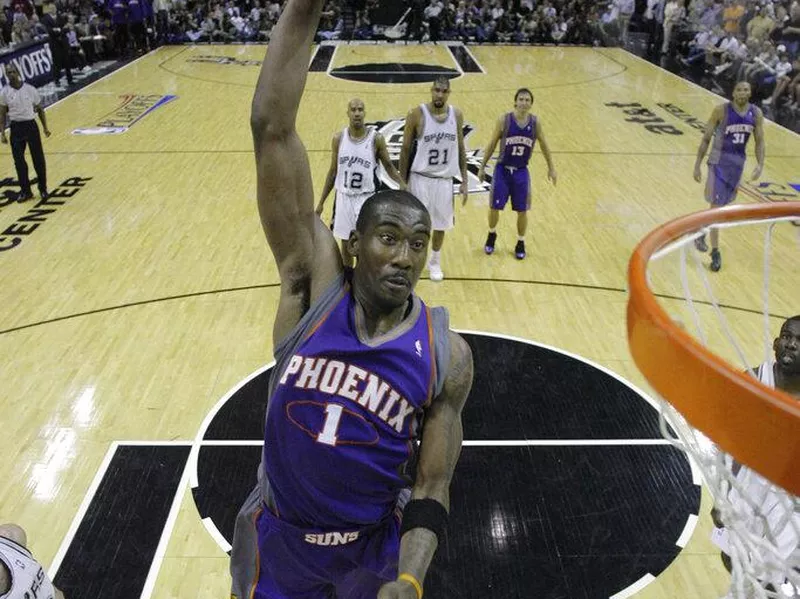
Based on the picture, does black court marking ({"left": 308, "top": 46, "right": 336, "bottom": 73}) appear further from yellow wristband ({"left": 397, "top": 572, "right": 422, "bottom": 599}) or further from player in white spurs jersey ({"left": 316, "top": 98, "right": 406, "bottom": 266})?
yellow wristband ({"left": 397, "top": 572, "right": 422, "bottom": 599})

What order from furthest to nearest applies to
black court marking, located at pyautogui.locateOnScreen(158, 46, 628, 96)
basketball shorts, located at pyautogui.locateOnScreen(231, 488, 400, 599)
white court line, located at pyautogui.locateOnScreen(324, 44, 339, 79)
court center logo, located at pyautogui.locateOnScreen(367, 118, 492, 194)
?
white court line, located at pyautogui.locateOnScreen(324, 44, 339, 79), black court marking, located at pyautogui.locateOnScreen(158, 46, 628, 96), court center logo, located at pyautogui.locateOnScreen(367, 118, 492, 194), basketball shorts, located at pyautogui.locateOnScreen(231, 488, 400, 599)

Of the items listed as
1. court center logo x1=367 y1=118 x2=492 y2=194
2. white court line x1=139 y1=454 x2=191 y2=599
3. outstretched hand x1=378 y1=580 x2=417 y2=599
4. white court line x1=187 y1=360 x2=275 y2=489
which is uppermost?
outstretched hand x1=378 y1=580 x2=417 y2=599

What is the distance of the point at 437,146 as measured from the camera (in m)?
6.57

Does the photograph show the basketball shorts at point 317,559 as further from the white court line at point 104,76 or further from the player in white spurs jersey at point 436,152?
the white court line at point 104,76

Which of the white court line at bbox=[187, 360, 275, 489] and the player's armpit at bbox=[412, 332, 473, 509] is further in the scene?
the white court line at bbox=[187, 360, 275, 489]

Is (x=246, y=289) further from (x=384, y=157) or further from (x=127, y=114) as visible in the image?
(x=127, y=114)

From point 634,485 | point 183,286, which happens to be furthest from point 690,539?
point 183,286

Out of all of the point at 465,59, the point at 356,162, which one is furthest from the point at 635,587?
the point at 465,59

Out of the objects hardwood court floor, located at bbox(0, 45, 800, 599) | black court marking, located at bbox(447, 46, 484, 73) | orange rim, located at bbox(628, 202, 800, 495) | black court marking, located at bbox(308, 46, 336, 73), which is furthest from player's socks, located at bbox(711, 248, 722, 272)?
black court marking, located at bbox(308, 46, 336, 73)

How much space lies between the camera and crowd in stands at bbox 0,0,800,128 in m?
14.6

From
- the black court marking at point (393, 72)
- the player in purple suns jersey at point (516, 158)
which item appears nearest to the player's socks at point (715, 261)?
the player in purple suns jersey at point (516, 158)

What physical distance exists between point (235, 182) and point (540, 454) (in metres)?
6.34

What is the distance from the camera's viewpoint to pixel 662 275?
251 cm

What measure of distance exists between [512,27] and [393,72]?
20.5 ft
